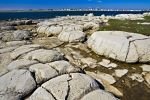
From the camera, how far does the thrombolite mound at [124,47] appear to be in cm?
1266

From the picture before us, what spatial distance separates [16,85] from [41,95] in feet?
4.22

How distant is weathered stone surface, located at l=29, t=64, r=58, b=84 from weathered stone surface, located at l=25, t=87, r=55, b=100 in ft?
2.88

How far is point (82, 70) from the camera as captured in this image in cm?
1192

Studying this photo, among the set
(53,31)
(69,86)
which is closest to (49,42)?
(53,31)

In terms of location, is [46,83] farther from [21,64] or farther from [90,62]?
[90,62]

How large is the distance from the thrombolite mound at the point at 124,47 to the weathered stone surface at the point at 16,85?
5.28m

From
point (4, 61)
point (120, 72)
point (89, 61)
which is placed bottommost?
point (120, 72)

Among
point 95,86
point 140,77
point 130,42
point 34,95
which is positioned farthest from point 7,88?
point 130,42

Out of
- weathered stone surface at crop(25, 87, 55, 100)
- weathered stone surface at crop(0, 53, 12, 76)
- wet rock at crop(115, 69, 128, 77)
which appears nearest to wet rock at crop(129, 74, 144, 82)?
wet rock at crop(115, 69, 128, 77)

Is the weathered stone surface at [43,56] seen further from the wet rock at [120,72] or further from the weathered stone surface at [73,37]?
the weathered stone surface at [73,37]

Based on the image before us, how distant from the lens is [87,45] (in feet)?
52.1

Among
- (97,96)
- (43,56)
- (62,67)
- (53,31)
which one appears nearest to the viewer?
(97,96)

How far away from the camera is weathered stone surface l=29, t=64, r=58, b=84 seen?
32.4 feet

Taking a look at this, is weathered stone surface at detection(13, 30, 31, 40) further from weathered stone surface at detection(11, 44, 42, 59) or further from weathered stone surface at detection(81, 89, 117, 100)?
weathered stone surface at detection(81, 89, 117, 100)
